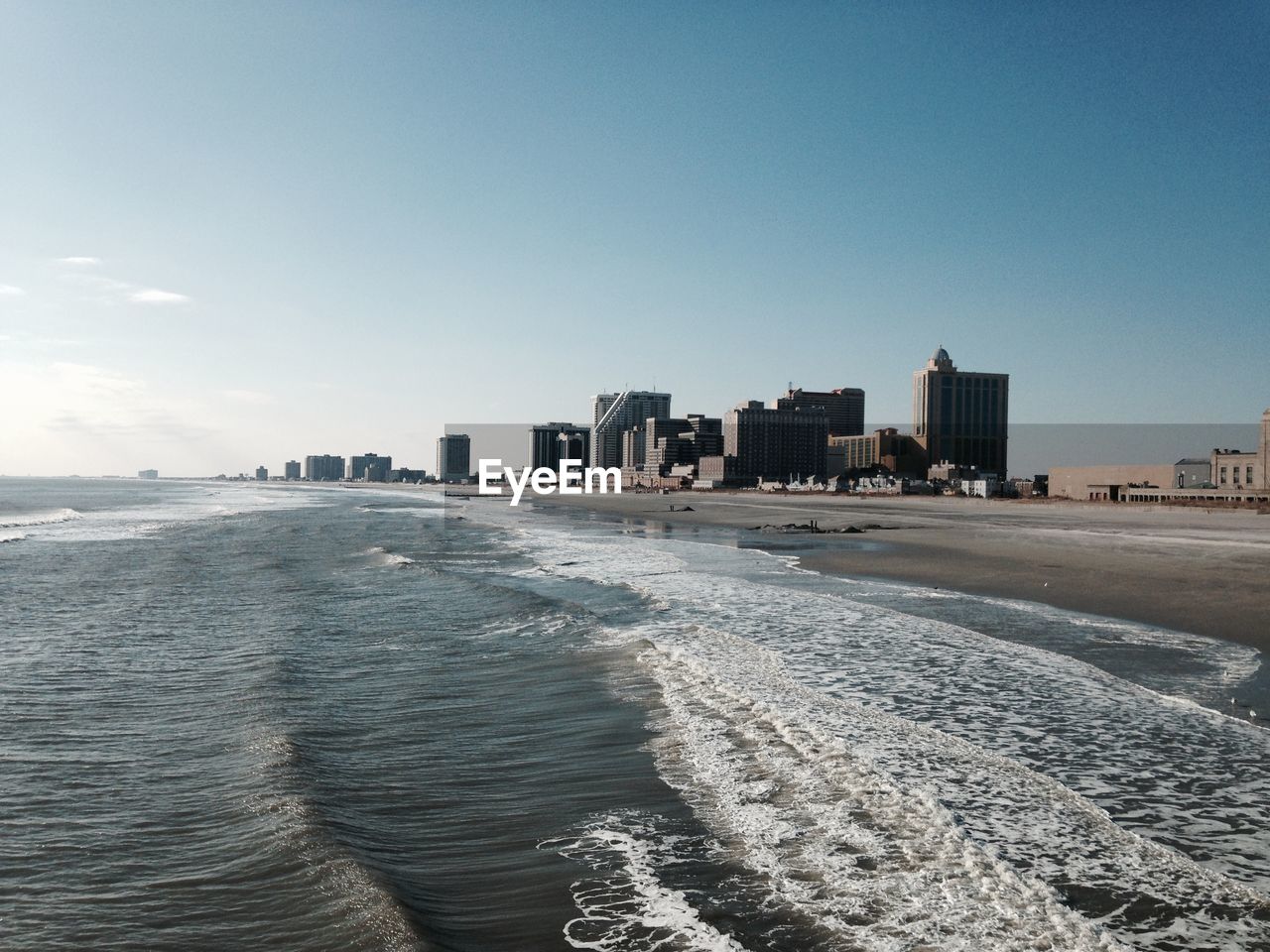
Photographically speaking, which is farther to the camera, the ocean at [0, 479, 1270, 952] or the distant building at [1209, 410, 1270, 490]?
the distant building at [1209, 410, 1270, 490]

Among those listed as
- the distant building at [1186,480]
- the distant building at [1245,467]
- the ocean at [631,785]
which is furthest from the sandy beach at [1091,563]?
the distant building at [1245,467]

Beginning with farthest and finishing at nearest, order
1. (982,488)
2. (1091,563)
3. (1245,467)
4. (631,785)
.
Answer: (982,488) → (1245,467) → (1091,563) → (631,785)

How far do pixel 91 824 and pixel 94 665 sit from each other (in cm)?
630

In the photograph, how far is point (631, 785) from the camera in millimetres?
6945

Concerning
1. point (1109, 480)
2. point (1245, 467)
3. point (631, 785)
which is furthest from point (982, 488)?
point (631, 785)

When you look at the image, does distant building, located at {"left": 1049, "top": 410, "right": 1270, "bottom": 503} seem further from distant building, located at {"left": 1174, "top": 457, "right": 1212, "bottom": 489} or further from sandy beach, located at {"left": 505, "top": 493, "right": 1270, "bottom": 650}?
sandy beach, located at {"left": 505, "top": 493, "right": 1270, "bottom": 650}

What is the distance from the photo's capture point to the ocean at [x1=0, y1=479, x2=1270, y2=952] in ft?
15.5

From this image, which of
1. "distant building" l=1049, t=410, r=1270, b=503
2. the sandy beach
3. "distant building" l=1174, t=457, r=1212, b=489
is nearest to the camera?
the sandy beach

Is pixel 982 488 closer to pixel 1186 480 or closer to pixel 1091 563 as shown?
pixel 1186 480

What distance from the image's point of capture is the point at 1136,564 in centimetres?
2478

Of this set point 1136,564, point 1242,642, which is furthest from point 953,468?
point 1242,642

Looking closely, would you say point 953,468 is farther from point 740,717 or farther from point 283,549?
point 740,717

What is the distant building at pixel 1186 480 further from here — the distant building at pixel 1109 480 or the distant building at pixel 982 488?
the distant building at pixel 982 488

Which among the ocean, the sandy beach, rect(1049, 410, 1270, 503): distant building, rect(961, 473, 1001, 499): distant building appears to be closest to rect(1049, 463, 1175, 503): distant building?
rect(1049, 410, 1270, 503): distant building
